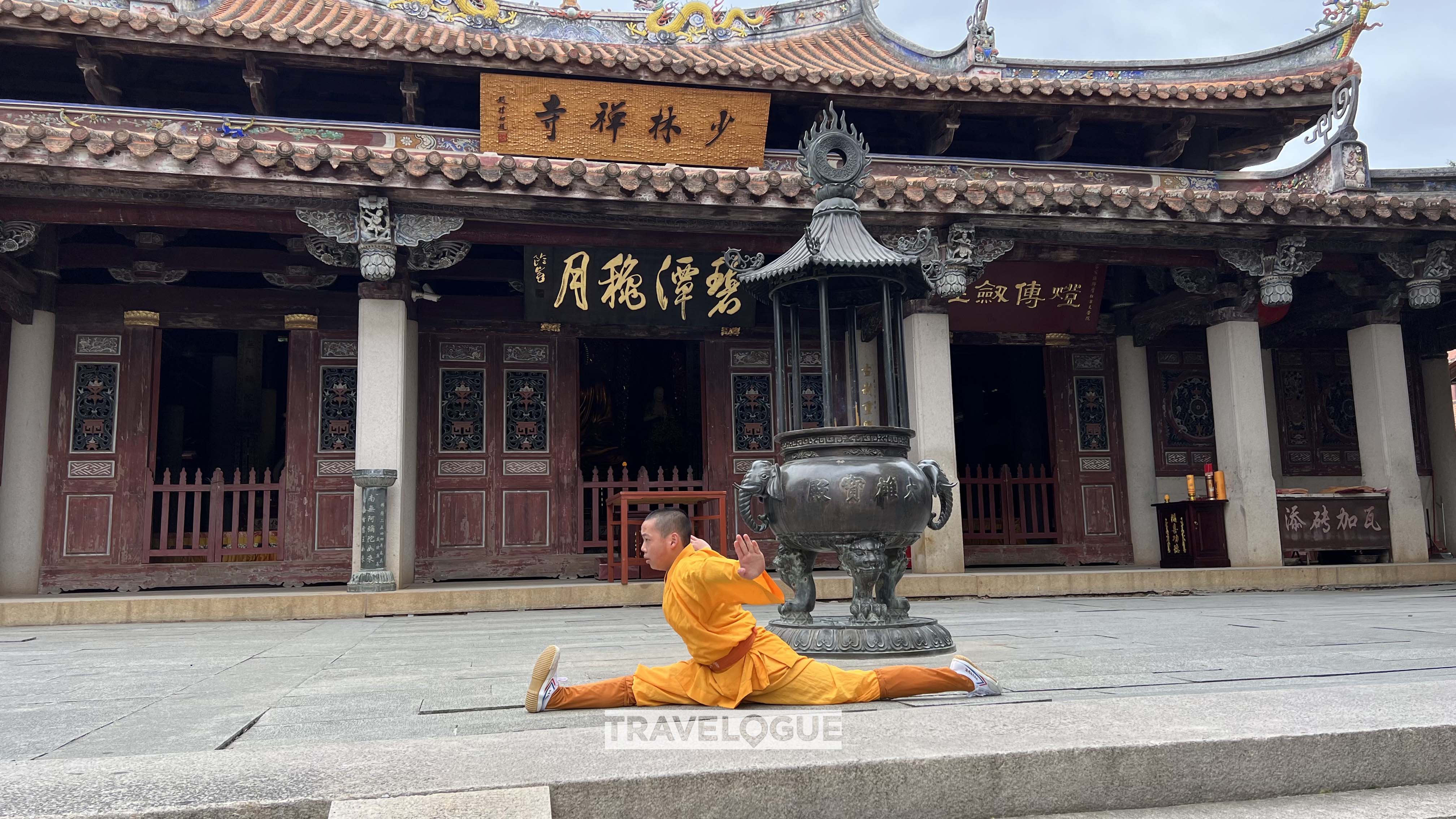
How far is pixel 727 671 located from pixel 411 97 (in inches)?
311

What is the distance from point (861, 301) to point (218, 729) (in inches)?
155

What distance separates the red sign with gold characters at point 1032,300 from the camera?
9938mm

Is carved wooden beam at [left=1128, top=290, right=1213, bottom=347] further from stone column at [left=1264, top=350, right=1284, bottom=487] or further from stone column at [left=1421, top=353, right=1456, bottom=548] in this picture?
stone column at [left=1421, top=353, right=1456, bottom=548]

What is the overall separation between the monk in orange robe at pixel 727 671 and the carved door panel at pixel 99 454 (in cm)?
780

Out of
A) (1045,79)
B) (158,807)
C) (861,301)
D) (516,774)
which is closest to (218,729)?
(158,807)

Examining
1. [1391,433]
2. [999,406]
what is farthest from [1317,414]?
[999,406]

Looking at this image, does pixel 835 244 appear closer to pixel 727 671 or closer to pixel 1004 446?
pixel 727 671

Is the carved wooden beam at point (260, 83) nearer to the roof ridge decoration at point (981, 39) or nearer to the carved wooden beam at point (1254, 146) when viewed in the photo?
the roof ridge decoration at point (981, 39)

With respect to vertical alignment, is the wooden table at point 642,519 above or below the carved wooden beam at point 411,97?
below

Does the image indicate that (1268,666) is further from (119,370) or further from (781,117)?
(119,370)

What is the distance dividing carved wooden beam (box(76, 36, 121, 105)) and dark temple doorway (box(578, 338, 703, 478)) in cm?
697

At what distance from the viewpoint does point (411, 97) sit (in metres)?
9.25

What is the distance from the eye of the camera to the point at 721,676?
3.05 meters

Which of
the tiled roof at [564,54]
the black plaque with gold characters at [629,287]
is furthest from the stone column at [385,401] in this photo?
the tiled roof at [564,54]
